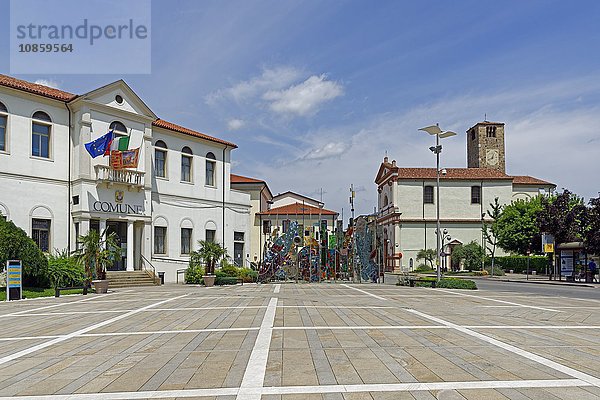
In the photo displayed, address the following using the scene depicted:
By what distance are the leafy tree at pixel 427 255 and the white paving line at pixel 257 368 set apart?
58640mm

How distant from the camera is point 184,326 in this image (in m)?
12.5

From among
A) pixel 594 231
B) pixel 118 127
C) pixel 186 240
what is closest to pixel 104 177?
pixel 118 127

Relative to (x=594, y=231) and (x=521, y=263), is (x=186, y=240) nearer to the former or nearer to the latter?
(x=594, y=231)

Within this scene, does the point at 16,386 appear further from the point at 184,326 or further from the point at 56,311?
the point at 56,311

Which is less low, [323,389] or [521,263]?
[323,389]

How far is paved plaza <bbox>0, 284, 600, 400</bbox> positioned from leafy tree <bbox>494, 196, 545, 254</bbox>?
46.5 m

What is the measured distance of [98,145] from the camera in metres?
31.6

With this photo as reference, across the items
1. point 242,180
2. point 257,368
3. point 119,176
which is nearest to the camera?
point 257,368

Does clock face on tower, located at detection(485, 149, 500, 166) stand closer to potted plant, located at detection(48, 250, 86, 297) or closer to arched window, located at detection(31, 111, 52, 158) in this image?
arched window, located at detection(31, 111, 52, 158)

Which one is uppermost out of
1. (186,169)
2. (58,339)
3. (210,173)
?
(186,169)

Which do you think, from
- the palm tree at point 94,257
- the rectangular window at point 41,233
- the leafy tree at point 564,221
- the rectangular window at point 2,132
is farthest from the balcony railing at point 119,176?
the leafy tree at point 564,221

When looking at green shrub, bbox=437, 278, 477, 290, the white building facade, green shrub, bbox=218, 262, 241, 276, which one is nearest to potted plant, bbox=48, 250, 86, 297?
the white building facade

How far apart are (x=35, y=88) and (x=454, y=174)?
52.9m

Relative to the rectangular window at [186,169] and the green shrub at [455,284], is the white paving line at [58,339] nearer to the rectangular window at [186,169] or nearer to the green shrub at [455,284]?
the green shrub at [455,284]
